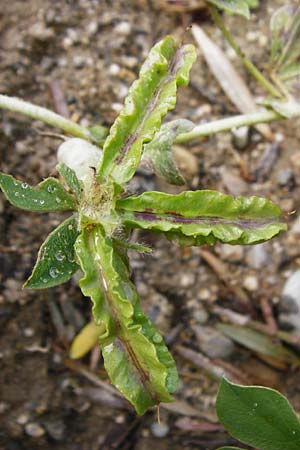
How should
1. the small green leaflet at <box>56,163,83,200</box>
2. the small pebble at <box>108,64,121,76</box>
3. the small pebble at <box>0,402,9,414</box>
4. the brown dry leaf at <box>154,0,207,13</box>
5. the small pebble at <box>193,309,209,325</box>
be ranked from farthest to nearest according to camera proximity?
the brown dry leaf at <box>154,0,207,13</box>
the small pebble at <box>108,64,121,76</box>
the small pebble at <box>193,309,209,325</box>
the small pebble at <box>0,402,9,414</box>
the small green leaflet at <box>56,163,83,200</box>

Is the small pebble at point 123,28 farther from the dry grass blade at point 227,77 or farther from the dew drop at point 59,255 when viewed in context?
the dew drop at point 59,255

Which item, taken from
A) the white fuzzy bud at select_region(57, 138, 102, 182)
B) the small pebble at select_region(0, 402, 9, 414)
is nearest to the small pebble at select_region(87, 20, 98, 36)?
the white fuzzy bud at select_region(57, 138, 102, 182)

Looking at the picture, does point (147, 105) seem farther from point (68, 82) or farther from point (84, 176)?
point (68, 82)

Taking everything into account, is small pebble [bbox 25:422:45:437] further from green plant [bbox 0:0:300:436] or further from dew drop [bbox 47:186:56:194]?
dew drop [bbox 47:186:56:194]

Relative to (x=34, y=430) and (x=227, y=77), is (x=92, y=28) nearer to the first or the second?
(x=227, y=77)

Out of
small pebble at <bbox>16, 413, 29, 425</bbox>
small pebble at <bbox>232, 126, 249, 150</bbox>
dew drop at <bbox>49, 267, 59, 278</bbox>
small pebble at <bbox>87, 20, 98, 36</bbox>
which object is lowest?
small pebble at <bbox>16, 413, 29, 425</bbox>

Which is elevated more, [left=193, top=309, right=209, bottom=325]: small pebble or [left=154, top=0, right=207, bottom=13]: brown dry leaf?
[left=154, top=0, right=207, bottom=13]: brown dry leaf
